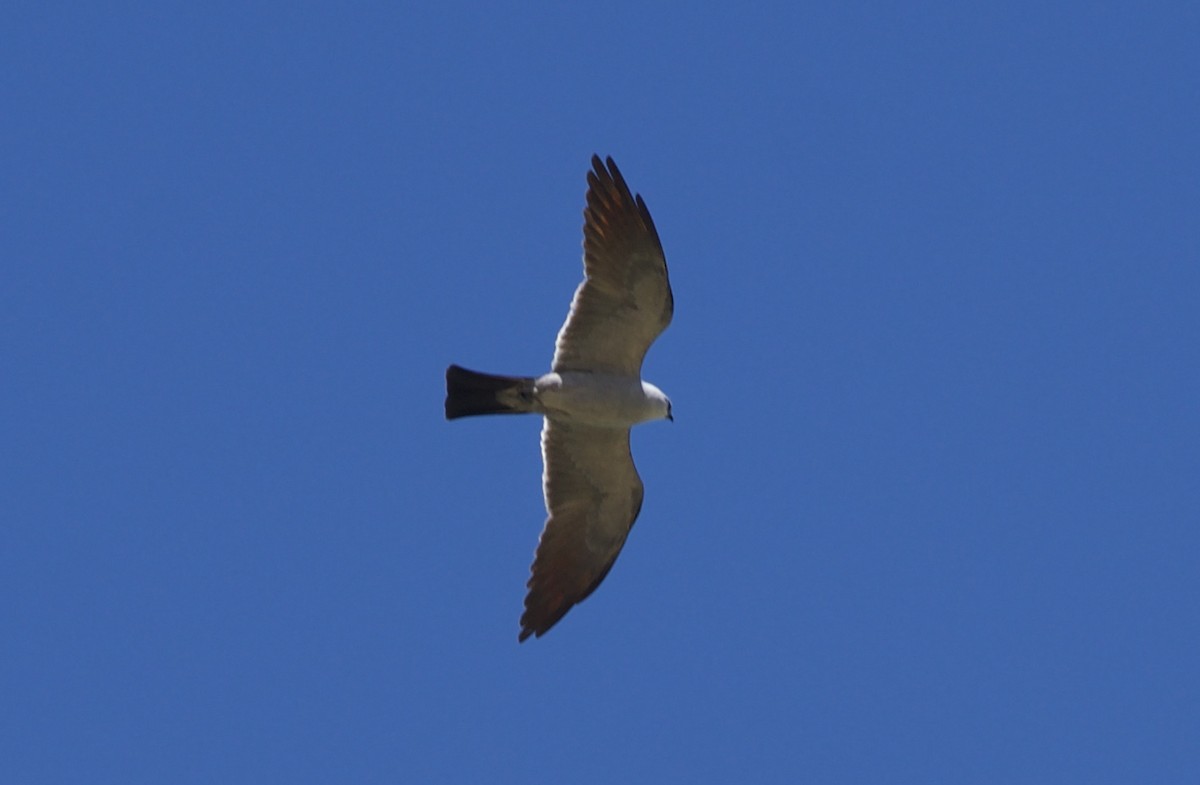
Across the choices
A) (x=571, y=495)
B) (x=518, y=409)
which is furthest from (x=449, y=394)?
(x=571, y=495)

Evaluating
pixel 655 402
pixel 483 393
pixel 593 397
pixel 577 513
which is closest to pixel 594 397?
pixel 593 397

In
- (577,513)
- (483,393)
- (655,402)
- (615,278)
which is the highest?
(615,278)

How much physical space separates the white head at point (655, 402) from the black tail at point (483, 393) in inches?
44.7

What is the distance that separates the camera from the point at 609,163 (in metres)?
16.5

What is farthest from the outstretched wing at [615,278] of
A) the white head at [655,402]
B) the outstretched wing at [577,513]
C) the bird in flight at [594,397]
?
the outstretched wing at [577,513]

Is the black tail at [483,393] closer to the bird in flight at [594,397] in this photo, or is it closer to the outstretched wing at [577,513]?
the bird in flight at [594,397]

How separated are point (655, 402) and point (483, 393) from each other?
1704 mm

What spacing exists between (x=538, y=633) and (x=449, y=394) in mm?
2807

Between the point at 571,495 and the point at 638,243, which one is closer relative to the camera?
the point at 638,243

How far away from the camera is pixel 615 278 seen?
1641 cm

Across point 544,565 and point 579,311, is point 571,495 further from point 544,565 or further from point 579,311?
point 579,311

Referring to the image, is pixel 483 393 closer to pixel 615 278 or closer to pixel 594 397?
pixel 594 397

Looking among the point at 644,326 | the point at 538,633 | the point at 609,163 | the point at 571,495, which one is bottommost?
the point at 538,633

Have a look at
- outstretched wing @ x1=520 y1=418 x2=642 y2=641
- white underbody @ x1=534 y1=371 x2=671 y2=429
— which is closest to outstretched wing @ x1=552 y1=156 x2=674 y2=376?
white underbody @ x1=534 y1=371 x2=671 y2=429
